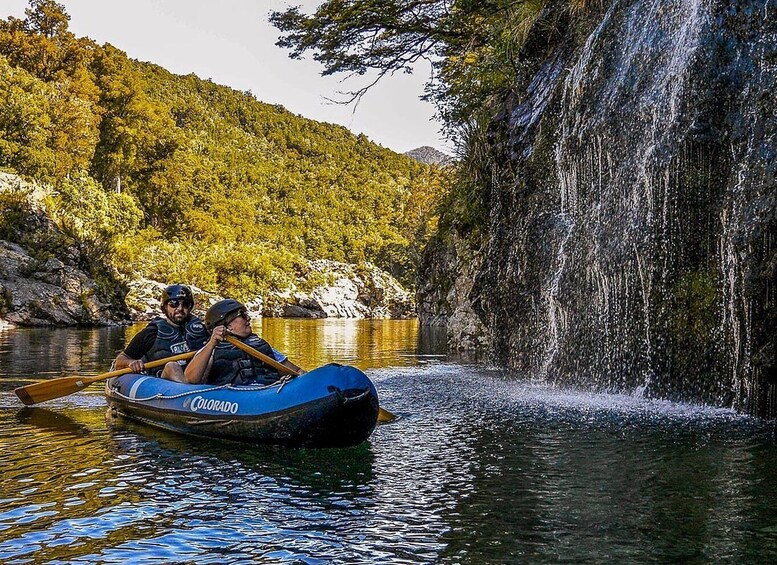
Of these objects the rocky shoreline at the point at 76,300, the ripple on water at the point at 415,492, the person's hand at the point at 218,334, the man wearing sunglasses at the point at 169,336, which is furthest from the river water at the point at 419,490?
the rocky shoreline at the point at 76,300

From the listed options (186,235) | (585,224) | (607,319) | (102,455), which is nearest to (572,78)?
(585,224)

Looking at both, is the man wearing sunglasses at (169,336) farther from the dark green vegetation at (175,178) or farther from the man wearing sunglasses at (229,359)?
the dark green vegetation at (175,178)

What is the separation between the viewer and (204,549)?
446cm

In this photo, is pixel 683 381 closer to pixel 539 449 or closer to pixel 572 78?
pixel 539 449

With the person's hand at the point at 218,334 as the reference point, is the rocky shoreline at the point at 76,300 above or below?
above

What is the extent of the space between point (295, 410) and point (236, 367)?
1.59m

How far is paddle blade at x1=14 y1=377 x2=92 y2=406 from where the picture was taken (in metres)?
9.99

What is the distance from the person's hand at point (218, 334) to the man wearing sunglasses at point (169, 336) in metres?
1.38

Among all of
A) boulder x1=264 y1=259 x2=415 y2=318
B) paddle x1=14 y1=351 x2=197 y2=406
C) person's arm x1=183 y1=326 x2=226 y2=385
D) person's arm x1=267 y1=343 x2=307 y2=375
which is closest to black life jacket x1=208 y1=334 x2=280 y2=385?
person's arm x1=183 y1=326 x2=226 y2=385

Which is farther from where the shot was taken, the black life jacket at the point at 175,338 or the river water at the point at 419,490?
A: the black life jacket at the point at 175,338

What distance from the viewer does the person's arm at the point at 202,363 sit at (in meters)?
8.08

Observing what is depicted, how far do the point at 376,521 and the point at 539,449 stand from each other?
2603mm

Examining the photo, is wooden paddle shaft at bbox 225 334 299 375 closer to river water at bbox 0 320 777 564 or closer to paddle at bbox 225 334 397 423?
paddle at bbox 225 334 397 423

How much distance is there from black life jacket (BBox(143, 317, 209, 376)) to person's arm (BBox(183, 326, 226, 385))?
1.01m
